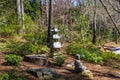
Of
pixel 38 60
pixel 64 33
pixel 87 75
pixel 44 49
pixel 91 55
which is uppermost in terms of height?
pixel 64 33

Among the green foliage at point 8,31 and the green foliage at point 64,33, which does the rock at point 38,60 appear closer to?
the green foliage at point 8,31

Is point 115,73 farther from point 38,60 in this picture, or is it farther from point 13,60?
point 13,60

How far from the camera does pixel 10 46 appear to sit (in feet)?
51.1

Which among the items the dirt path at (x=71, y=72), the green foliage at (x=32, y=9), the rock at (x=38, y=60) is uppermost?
the green foliage at (x=32, y=9)

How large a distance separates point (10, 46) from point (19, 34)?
5657mm

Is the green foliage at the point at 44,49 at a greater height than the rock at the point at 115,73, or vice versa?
the green foliage at the point at 44,49

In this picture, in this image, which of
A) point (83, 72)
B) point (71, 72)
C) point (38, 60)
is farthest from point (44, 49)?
point (83, 72)

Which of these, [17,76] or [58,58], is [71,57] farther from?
[17,76]

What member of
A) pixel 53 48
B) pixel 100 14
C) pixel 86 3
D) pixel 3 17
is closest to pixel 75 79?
pixel 53 48

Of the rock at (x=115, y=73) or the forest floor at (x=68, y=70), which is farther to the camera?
the rock at (x=115, y=73)

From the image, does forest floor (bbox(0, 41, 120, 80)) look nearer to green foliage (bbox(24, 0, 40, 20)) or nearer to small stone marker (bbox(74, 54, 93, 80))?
small stone marker (bbox(74, 54, 93, 80))

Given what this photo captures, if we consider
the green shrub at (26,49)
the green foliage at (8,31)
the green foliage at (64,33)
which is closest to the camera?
the green shrub at (26,49)

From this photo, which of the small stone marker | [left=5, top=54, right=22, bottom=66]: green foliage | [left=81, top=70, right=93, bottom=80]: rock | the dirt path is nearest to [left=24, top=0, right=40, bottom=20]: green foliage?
the dirt path

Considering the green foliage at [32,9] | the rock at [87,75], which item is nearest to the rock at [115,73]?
the rock at [87,75]
